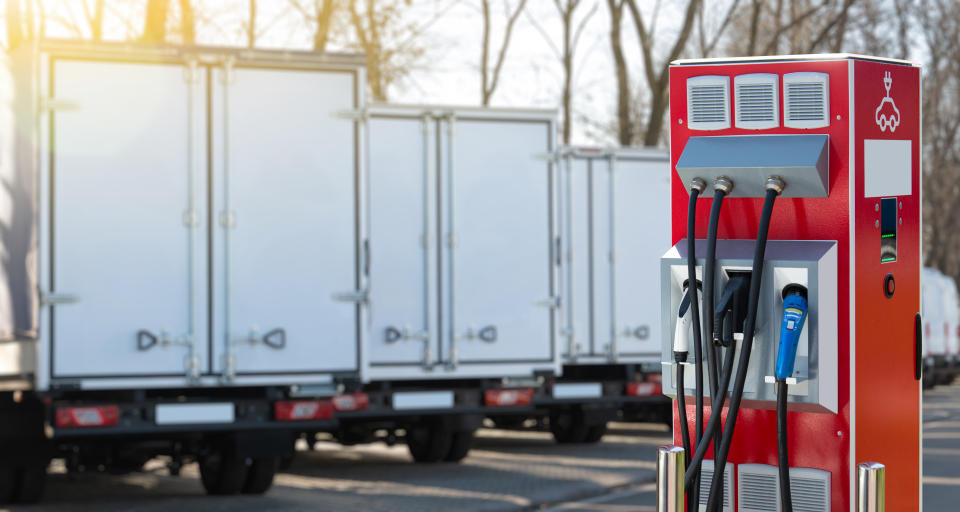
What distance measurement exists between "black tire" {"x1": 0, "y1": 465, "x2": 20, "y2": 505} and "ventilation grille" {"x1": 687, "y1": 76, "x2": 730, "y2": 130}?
7.92 metres

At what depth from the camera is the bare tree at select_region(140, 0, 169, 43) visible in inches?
738

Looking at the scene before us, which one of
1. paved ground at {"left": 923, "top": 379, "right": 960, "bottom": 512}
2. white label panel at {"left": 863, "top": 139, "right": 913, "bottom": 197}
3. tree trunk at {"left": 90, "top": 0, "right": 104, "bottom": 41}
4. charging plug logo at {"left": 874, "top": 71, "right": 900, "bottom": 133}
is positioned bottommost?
paved ground at {"left": 923, "top": 379, "right": 960, "bottom": 512}

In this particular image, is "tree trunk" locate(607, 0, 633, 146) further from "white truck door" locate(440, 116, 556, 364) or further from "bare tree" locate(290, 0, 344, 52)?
"white truck door" locate(440, 116, 556, 364)

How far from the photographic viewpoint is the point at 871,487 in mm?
4414

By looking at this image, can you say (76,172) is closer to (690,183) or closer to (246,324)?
(246,324)

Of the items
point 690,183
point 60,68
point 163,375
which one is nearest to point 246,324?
point 163,375

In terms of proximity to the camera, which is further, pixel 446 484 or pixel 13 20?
pixel 13 20

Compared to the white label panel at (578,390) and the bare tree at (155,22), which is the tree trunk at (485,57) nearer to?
the bare tree at (155,22)

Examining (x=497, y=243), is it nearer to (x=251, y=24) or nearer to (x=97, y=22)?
(x=251, y=24)

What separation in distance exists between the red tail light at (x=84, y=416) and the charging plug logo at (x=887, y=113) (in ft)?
24.2

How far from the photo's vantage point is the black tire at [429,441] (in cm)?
1441

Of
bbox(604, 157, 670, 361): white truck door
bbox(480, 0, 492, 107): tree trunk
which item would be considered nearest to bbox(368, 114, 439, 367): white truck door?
bbox(604, 157, 670, 361): white truck door

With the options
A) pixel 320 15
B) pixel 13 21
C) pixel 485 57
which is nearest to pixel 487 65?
pixel 485 57

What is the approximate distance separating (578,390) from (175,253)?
6.11 m
